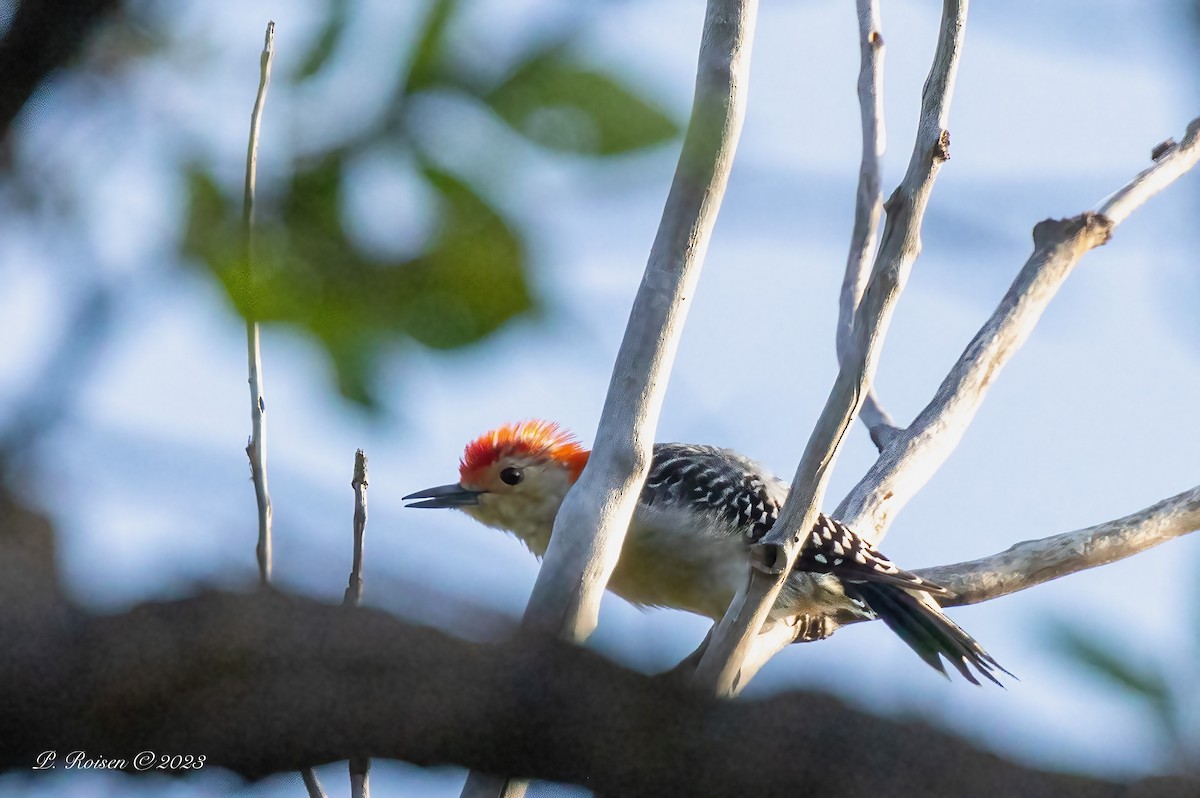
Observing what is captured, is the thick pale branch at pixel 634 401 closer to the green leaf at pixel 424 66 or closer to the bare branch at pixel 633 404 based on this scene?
the bare branch at pixel 633 404

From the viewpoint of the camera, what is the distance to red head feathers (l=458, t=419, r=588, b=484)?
17.2ft

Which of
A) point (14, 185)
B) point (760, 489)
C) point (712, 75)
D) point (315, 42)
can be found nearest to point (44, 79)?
point (14, 185)

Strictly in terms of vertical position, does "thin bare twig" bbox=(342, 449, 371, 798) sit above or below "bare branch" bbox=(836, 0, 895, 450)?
below

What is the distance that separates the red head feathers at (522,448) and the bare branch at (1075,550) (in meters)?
1.78

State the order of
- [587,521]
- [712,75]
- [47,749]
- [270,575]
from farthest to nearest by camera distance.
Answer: [587,521] < [712,75] < [270,575] < [47,749]

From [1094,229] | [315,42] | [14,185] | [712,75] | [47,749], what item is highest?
[1094,229]

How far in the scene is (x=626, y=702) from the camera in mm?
1372

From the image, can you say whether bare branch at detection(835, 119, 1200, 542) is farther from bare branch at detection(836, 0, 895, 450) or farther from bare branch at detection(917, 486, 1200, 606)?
bare branch at detection(917, 486, 1200, 606)

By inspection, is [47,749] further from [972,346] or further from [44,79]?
[972,346]

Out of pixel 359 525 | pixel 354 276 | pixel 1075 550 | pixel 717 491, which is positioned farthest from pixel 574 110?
pixel 717 491

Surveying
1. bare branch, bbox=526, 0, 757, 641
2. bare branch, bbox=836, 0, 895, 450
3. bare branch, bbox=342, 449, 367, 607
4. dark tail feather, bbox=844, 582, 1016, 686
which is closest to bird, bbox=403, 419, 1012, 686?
dark tail feather, bbox=844, 582, 1016, 686

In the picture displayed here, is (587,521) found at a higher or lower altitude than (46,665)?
higher

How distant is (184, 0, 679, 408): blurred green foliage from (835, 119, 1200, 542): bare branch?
142 inches

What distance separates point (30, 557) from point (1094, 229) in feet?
14.6
